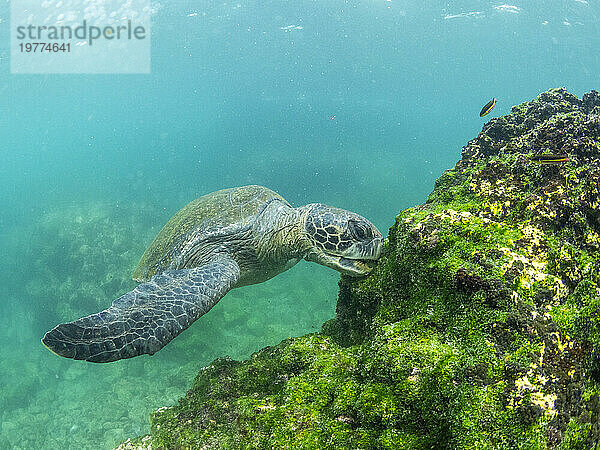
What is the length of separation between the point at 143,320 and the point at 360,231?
206 centimetres

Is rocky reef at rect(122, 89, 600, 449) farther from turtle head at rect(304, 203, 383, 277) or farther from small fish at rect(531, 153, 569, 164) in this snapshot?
turtle head at rect(304, 203, 383, 277)

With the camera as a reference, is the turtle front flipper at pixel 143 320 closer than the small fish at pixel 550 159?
No

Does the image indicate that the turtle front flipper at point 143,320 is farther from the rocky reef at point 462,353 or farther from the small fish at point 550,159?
the small fish at point 550,159

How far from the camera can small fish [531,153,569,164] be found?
2195 millimetres

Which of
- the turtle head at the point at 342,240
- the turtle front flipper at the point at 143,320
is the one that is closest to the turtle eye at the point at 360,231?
the turtle head at the point at 342,240

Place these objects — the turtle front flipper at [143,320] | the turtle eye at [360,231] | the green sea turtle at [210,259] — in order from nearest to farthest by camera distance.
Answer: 1. the turtle front flipper at [143,320]
2. the green sea turtle at [210,259]
3. the turtle eye at [360,231]

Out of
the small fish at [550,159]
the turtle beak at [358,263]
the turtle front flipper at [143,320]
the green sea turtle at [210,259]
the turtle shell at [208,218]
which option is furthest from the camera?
the turtle shell at [208,218]

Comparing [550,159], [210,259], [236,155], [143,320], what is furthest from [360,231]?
[236,155]

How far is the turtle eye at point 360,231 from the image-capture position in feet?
10.7

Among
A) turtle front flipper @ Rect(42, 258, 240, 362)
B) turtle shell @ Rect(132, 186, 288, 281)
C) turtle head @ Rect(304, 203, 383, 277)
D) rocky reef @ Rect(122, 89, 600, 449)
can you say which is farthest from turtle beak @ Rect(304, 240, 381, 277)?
turtle shell @ Rect(132, 186, 288, 281)

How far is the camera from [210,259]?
4055mm

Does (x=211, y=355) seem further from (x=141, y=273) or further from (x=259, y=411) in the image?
(x=259, y=411)

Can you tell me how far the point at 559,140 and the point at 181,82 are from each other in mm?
88726

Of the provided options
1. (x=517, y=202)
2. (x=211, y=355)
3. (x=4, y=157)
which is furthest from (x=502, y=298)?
(x=4, y=157)
